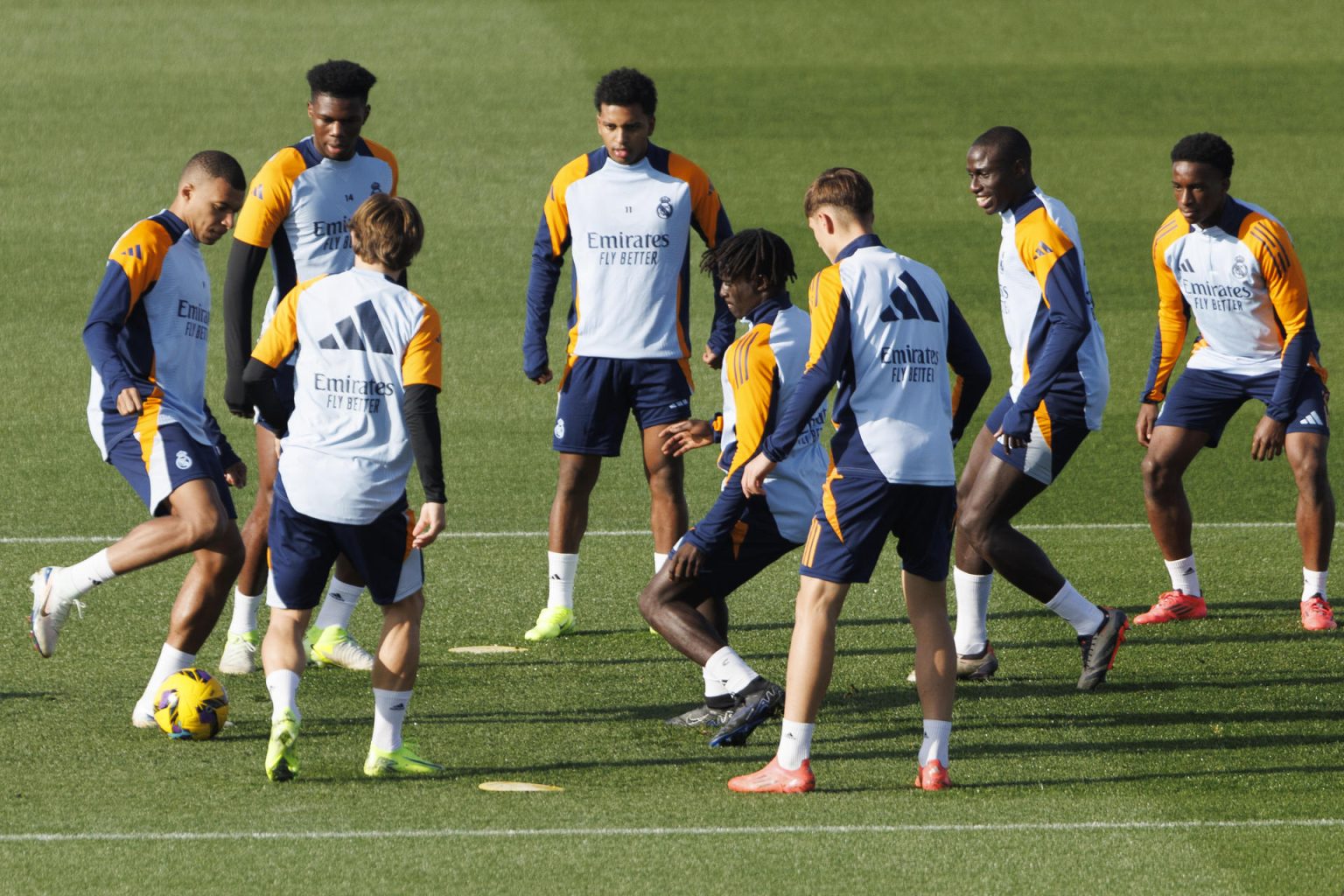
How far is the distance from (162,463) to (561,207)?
2.49 metres

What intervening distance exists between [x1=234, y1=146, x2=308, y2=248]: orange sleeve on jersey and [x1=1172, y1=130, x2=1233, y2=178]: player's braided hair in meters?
3.82

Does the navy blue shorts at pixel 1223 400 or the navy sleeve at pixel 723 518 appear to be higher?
the navy blue shorts at pixel 1223 400

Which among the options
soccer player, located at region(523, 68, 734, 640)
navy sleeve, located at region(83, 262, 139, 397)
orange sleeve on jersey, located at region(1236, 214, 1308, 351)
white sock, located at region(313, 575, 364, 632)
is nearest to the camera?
navy sleeve, located at region(83, 262, 139, 397)

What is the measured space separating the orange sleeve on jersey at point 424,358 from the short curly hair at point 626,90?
8.37 feet

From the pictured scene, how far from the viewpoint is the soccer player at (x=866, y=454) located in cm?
611

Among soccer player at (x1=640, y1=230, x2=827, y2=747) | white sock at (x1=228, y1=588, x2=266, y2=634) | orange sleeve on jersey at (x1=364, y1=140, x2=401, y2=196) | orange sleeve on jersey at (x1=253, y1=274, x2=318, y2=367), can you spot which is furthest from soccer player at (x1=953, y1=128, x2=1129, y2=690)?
white sock at (x1=228, y1=588, x2=266, y2=634)

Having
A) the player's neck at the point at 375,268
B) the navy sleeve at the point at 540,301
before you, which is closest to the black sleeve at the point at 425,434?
the player's neck at the point at 375,268

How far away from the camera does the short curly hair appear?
27.6ft

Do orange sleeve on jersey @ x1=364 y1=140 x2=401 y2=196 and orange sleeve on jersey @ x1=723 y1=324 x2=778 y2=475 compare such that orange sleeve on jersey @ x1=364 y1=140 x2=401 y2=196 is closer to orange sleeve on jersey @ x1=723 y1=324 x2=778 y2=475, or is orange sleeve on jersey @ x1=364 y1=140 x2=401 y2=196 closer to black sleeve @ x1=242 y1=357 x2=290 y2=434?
black sleeve @ x1=242 y1=357 x2=290 y2=434

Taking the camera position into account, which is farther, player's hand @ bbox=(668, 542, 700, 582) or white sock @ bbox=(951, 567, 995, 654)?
white sock @ bbox=(951, 567, 995, 654)

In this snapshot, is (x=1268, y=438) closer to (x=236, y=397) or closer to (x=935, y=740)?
(x=935, y=740)

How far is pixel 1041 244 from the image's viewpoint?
736 cm

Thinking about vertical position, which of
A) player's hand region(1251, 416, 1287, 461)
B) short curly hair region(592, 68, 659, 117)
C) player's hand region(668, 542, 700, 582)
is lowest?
player's hand region(668, 542, 700, 582)

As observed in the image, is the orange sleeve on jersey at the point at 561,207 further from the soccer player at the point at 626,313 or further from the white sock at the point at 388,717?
the white sock at the point at 388,717
